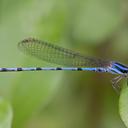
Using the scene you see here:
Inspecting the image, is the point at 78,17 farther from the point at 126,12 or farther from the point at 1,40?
the point at 1,40

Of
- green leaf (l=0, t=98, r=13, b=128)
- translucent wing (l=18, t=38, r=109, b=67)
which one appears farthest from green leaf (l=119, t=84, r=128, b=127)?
translucent wing (l=18, t=38, r=109, b=67)

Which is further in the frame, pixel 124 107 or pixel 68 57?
pixel 68 57

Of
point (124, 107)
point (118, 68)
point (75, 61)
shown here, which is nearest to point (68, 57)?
point (75, 61)

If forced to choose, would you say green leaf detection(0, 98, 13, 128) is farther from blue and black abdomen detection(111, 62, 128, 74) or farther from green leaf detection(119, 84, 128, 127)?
blue and black abdomen detection(111, 62, 128, 74)

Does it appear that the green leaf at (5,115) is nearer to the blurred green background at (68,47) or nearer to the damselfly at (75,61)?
the blurred green background at (68,47)

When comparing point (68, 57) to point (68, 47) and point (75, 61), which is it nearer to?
point (75, 61)

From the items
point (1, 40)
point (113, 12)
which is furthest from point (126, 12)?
point (1, 40)

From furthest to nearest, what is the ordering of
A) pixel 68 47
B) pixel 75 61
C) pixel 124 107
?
pixel 75 61, pixel 68 47, pixel 124 107
